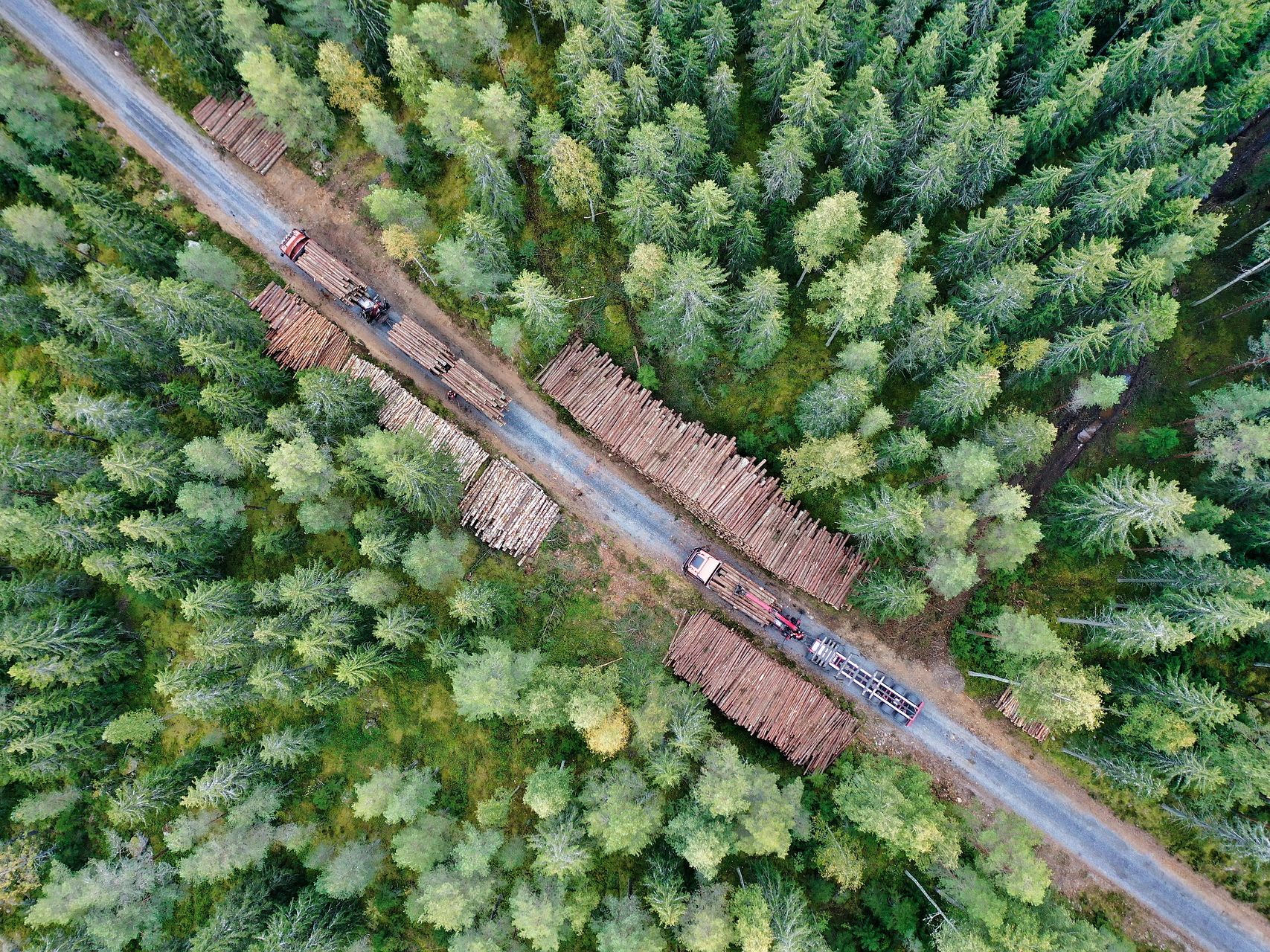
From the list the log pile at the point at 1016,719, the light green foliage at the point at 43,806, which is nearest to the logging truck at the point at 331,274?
the light green foliage at the point at 43,806

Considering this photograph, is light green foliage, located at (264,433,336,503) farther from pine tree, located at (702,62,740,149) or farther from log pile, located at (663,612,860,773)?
pine tree, located at (702,62,740,149)

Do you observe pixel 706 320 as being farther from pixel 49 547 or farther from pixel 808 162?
pixel 49 547

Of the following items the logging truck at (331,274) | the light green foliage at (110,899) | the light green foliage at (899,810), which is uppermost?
the logging truck at (331,274)

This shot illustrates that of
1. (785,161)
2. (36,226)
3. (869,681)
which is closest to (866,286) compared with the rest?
(785,161)

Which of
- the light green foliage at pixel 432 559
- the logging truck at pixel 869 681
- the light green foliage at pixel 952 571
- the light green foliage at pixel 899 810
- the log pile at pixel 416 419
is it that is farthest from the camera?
the log pile at pixel 416 419

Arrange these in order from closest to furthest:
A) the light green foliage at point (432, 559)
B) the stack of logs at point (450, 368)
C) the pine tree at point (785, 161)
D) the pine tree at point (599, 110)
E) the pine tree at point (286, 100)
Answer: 1. the pine tree at point (785, 161)
2. the pine tree at point (599, 110)
3. the light green foliage at point (432, 559)
4. the pine tree at point (286, 100)
5. the stack of logs at point (450, 368)

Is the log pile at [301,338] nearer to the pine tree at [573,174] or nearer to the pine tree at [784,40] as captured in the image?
the pine tree at [573,174]
